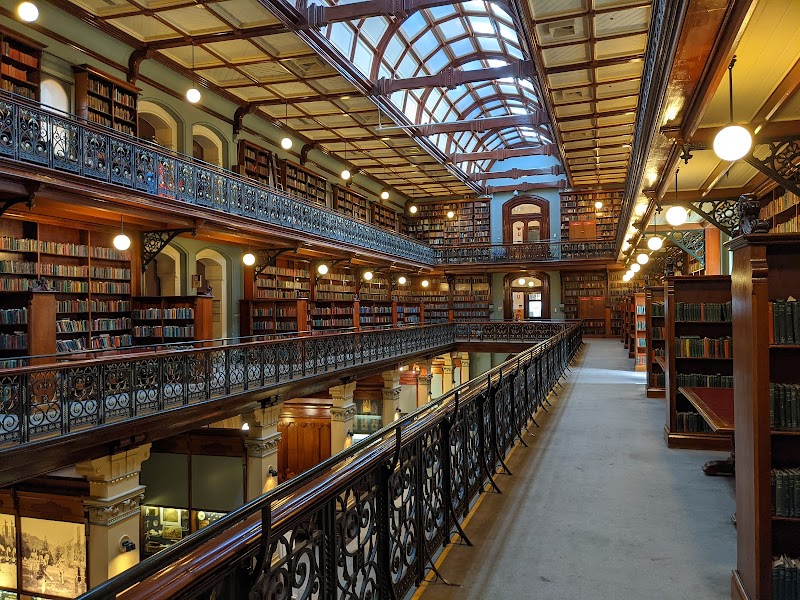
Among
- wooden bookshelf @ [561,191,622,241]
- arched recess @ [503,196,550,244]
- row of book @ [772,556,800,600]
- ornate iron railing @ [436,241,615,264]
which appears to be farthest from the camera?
arched recess @ [503,196,550,244]

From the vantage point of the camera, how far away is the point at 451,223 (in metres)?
22.9

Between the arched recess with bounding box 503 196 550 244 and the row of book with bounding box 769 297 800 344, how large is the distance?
65.0ft

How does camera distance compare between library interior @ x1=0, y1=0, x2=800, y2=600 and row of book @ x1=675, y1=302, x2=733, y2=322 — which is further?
row of book @ x1=675, y1=302, x2=733, y2=322

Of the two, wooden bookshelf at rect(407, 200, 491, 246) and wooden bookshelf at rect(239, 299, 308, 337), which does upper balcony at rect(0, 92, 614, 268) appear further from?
wooden bookshelf at rect(407, 200, 491, 246)

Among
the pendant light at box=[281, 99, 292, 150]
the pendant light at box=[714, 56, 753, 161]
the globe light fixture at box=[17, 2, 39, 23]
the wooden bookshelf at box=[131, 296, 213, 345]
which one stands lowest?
the wooden bookshelf at box=[131, 296, 213, 345]

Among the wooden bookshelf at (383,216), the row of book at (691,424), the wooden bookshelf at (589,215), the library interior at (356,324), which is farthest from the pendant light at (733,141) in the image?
the wooden bookshelf at (589,215)

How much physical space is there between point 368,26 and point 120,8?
4.83 m

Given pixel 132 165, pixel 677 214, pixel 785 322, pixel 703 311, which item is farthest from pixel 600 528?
pixel 132 165

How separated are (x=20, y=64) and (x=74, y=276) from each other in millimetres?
2847

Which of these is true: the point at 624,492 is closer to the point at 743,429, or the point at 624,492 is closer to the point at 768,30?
the point at 743,429

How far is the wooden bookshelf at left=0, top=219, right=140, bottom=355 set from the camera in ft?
24.5

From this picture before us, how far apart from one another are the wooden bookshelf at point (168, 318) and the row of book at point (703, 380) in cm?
661

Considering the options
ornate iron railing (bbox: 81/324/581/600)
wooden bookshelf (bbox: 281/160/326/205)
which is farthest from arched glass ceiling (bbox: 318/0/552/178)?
ornate iron railing (bbox: 81/324/581/600)

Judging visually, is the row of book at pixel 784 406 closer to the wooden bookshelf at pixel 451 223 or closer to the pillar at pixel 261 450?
the pillar at pixel 261 450
